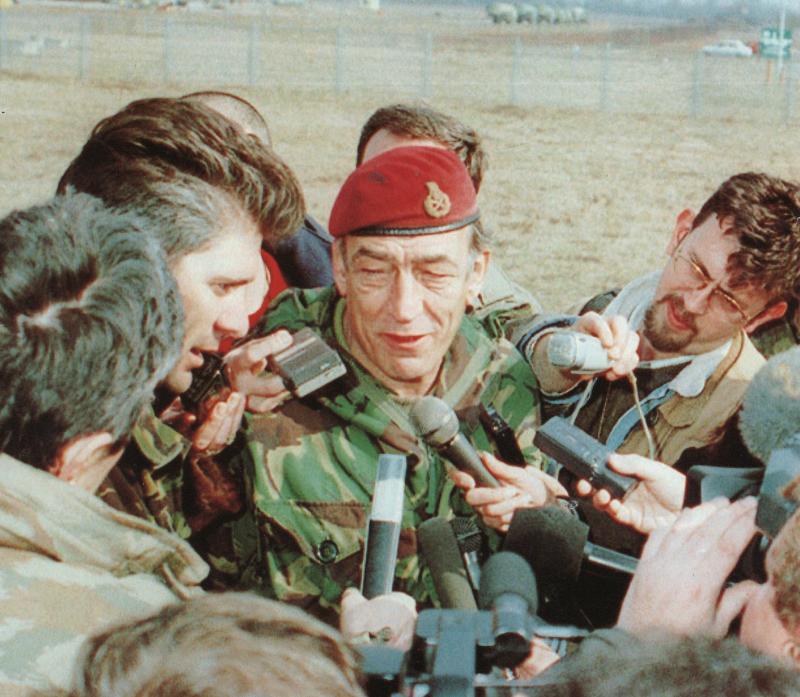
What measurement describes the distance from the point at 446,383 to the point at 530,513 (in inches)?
44.9

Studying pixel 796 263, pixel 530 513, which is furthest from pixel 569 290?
pixel 530 513

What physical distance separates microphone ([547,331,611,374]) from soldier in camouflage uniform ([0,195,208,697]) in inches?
45.1

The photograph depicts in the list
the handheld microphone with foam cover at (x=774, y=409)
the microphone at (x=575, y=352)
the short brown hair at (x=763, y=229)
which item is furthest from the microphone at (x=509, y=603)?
the short brown hair at (x=763, y=229)

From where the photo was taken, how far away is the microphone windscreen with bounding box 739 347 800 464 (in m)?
2.20

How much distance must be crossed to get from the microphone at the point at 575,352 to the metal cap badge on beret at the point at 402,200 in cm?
44

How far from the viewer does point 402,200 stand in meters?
3.03

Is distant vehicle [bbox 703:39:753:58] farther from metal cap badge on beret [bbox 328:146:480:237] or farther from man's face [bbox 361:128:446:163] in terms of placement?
metal cap badge on beret [bbox 328:146:480:237]

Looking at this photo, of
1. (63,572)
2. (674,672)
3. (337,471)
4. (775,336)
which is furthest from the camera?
(775,336)

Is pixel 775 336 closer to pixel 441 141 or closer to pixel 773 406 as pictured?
pixel 441 141

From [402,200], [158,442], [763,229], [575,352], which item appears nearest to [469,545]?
[575,352]

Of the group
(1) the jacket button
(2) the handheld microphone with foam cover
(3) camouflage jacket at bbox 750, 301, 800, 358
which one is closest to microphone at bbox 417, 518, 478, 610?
(2) the handheld microphone with foam cover

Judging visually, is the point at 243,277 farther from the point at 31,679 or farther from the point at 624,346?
the point at 31,679

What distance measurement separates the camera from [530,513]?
7.04 feet

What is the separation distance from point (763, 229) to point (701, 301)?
0.32m
